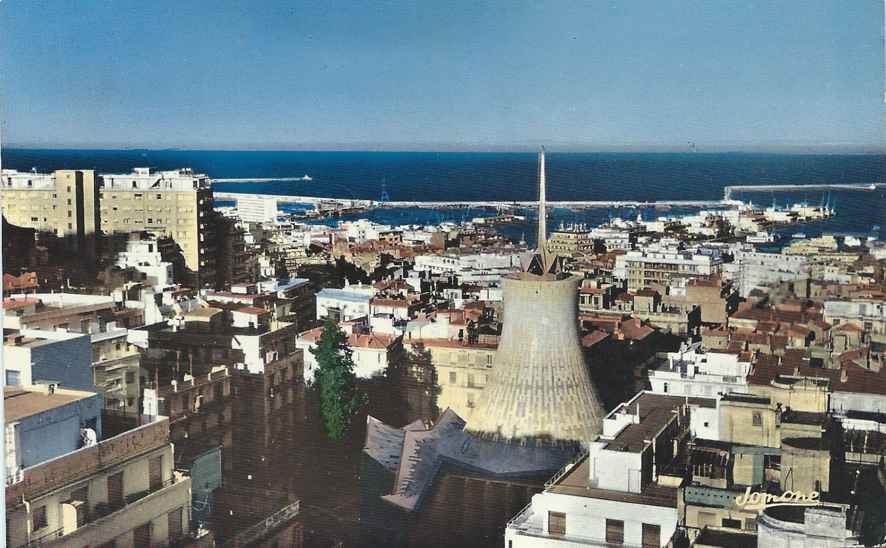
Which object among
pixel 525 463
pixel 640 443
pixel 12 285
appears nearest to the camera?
pixel 640 443

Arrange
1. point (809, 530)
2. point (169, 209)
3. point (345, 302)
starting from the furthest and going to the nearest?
point (169, 209) → point (345, 302) → point (809, 530)

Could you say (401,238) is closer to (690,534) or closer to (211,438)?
(211,438)

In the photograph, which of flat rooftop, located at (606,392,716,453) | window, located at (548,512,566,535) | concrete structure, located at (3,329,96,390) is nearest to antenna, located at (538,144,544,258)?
flat rooftop, located at (606,392,716,453)

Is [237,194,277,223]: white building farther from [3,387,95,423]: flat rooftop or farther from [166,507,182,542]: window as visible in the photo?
[166,507,182,542]: window

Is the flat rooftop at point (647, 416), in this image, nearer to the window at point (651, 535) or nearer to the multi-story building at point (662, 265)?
the window at point (651, 535)

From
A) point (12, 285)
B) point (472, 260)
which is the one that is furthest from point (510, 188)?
point (12, 285)

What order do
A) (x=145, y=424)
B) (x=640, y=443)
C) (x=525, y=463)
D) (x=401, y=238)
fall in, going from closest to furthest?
(x=640, y=443)
(x=525, y=463)
(x=145, y=424)
(x=401, y=238)

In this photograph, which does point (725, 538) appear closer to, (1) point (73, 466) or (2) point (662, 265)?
(2) point (662, 265)

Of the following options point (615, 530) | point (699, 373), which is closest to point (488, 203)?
point (699, 373)
